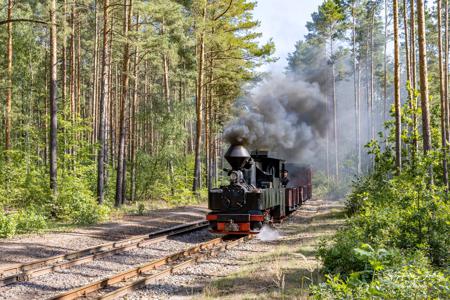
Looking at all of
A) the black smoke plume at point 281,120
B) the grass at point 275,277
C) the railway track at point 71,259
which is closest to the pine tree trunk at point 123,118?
the black smoke plume at point 281,120

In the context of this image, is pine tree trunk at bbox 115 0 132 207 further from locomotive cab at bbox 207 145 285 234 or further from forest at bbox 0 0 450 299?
locomotive cab at bbox 207 145 285 234

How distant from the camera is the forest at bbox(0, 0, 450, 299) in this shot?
29.0 feet

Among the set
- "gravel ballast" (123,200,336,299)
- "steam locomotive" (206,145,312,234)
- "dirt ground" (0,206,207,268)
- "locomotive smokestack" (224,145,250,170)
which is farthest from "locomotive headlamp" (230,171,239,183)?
"dirt ground" (0,206,207,268)

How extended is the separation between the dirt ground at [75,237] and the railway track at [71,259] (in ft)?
1.96

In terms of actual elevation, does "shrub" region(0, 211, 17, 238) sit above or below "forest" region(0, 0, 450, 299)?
below

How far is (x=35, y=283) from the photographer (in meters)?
8.67

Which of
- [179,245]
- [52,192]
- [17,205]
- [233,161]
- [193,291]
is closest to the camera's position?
[193,291]

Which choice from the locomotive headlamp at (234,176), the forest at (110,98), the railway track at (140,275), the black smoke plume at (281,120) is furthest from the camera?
the black smoke plume at (281,120)

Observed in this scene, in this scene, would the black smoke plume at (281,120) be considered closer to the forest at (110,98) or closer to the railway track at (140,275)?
the forest at (110,98)

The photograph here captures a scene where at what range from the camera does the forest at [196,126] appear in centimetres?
884

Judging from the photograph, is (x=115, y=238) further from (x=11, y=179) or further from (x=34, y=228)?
(x=11, y=179)

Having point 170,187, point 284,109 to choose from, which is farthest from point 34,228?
point 284,109

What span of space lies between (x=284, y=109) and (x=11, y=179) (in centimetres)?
1473

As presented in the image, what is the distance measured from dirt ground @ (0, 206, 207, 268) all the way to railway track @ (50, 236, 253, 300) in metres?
2.92
